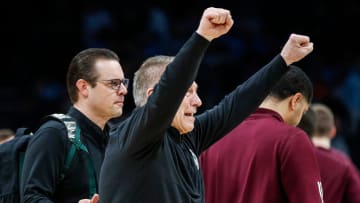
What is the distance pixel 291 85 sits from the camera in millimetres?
4953

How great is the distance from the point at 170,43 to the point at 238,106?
27.0 ft

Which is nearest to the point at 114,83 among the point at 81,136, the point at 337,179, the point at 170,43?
the point at 81,136

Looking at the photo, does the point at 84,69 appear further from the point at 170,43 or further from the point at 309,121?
the point at 170,43

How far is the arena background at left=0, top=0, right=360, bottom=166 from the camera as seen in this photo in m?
11.9

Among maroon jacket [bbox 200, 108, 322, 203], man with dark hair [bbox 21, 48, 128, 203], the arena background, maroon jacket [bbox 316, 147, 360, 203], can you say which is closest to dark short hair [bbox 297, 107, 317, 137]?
maroon jacket [bbox 316, 147, 360, 203]

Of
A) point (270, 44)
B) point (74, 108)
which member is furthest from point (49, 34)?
point (74, 108)

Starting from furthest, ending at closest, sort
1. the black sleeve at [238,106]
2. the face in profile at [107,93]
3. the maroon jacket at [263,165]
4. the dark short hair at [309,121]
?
the dark short hair at [309,121], the face in profile at [107,93], the maroon jacket at [263,165], the black sleeve at [238,106]

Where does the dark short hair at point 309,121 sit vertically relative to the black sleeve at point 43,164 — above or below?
below

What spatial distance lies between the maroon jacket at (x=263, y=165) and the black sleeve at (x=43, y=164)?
2.94 feet

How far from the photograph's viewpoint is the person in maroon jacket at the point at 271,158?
457 cm

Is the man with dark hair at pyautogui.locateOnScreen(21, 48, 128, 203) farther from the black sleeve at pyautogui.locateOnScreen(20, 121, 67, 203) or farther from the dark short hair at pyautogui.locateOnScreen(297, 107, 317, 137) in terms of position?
the dark short hair at pyautogui.locateOnScreen(297, 107, 317, 137)

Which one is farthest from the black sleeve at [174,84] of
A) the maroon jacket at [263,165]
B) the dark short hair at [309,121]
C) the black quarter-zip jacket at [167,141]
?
the dark short hair at [309,121]

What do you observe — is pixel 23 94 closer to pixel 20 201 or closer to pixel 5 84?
pixel 5 84

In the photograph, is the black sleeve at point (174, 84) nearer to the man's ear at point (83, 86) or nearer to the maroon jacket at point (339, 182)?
the man's ear at point (83, 86)
